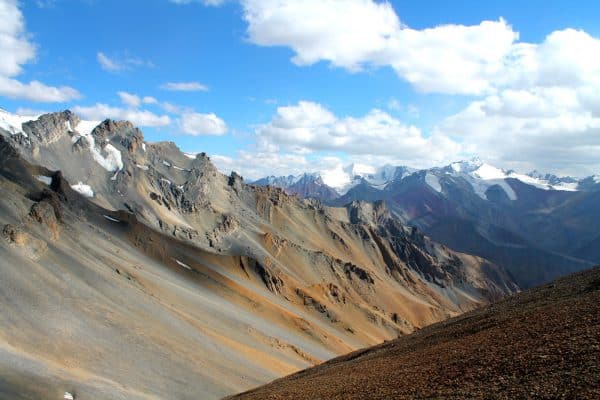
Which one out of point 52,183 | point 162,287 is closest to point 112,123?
point 52,183

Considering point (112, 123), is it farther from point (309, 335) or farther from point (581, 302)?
point (581, 302)

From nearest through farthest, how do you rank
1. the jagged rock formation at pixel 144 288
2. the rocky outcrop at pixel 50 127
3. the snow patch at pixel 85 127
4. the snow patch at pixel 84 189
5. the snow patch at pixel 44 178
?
the jagged rock formation at pixel 144 288 → the snow patch at pixel 44 178 → the snow patch at pixel 84 189 → the rocky outcrop at pixel 50 127 → the snow patch at pixel 85 127

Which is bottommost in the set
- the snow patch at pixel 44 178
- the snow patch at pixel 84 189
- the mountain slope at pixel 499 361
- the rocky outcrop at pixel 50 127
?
the mountain slope at pixel 499 361

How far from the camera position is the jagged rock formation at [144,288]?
53312 mm

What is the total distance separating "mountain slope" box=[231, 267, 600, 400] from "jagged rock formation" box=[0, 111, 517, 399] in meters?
24.2

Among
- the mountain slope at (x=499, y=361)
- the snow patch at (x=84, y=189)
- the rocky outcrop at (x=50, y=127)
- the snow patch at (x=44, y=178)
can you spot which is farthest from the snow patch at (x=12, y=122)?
the mountain slope at (x=499, y=361)

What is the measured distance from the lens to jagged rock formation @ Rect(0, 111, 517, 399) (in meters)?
53.3

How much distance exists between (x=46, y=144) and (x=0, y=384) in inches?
5703

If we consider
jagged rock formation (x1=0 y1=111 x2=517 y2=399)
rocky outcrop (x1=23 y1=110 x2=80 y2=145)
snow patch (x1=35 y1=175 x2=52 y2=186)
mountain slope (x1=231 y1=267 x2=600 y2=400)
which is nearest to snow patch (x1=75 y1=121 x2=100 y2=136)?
jagged rock formation (x1=0 y1=111 x2=517 y2=399)

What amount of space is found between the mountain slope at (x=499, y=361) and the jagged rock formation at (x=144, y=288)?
2422cm

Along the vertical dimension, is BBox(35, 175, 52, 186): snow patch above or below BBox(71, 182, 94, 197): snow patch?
below

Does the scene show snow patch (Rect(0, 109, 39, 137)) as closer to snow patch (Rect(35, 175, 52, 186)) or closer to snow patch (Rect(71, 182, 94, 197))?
snow patch (Rect(71, 182, 94, 197))

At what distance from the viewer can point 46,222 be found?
76688 millimetres

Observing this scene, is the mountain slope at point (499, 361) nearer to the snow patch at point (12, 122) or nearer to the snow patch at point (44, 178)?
the snow patch at point (44, 178)
